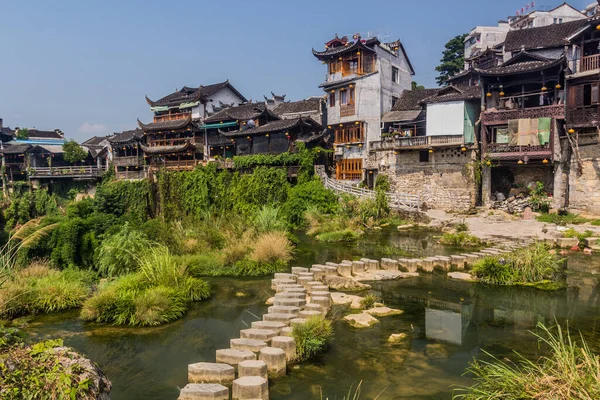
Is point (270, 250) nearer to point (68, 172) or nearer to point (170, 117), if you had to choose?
point (170, 117)

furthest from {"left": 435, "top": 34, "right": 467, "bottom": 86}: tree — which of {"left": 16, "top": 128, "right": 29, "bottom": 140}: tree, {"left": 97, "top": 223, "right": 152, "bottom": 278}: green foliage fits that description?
{"left": 16, "top": 128, "right": 29, "bottom": 140}: tree

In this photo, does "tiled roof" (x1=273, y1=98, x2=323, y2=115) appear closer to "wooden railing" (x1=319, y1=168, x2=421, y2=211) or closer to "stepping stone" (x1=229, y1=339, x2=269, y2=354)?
"wooden railing" (x1=319, y1=168, x2=421, y2=211)

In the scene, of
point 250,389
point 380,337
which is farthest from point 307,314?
point 250,389

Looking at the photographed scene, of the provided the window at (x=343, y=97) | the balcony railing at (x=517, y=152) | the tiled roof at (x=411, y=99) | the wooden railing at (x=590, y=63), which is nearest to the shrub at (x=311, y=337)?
the balcony railing at (x=517, y=152)

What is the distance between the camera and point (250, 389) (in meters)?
6.39

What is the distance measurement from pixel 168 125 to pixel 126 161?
21.8 feet

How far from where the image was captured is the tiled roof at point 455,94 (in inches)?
1099

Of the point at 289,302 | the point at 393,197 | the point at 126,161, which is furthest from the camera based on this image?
the point at 126,161

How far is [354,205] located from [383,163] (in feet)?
23.3

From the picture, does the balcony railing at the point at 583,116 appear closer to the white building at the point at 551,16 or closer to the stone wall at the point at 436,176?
the stone wall at the point at 436,176

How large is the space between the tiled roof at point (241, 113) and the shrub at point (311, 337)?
107 ft

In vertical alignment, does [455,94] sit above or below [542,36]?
below

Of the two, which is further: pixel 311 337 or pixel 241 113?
pixel 241 113

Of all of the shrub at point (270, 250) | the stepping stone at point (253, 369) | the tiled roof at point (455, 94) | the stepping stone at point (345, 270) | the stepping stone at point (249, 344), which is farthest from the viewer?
the tiled roof at point (455, 94)
